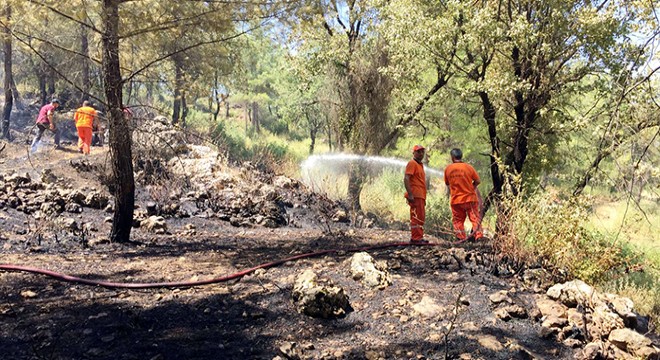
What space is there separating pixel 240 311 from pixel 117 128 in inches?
128

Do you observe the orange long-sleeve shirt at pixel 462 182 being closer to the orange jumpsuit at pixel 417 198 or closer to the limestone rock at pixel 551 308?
the orange jumpsuit at pixel 417 198

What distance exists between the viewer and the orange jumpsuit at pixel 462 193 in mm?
6598

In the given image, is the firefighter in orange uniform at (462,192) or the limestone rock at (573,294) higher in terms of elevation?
the firefighter in orange uniform at (462,192)

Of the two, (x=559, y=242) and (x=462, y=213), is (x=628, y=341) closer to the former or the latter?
(x=559, y=242)

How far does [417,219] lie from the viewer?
20.9 feet

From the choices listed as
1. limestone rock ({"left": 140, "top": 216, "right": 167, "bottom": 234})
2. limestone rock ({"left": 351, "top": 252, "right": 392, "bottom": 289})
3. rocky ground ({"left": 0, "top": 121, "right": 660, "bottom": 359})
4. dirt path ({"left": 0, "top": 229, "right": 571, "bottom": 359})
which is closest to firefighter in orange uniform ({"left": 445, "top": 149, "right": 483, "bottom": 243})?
rocky ground ({"left": 0, "top": 121, "right": 660, "bottom": 359})

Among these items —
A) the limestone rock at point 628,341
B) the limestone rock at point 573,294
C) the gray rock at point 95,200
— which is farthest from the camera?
the gray rock at point 95,200

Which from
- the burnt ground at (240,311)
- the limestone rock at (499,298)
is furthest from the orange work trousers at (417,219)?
the limestone rock at (499,298)

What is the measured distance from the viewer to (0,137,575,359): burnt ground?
3010mm

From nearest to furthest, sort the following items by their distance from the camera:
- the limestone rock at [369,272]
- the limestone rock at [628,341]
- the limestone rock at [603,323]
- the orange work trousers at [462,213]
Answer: the limestone rock at [628,341]
the limestone rock at [603,323]
the limestone rock at [369,272]
the orange work trousers at [462,213]

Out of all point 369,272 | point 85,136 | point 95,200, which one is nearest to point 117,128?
point 95,200

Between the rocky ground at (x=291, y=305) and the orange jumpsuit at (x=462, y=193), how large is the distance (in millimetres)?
951

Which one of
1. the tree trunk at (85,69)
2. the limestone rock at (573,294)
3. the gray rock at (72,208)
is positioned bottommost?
the gray rock at (72,208)

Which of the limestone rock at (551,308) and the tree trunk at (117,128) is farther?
the tree trunk at (117,128)
